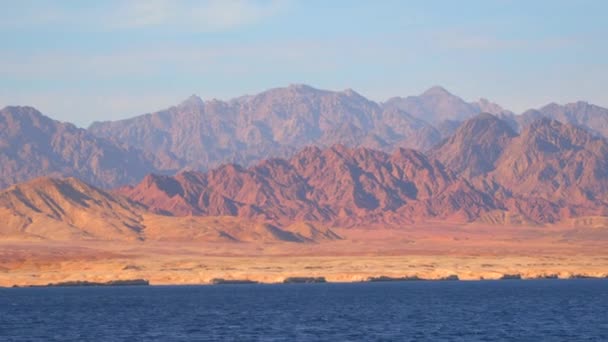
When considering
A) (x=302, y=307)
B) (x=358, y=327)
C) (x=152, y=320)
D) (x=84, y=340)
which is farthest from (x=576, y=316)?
(x=84, y=340)

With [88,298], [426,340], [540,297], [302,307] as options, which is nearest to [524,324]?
[426,340]

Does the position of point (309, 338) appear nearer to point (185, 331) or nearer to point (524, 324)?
point (185, 331)

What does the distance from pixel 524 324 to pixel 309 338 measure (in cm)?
3031

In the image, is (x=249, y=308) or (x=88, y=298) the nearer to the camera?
(x=249, y=308)

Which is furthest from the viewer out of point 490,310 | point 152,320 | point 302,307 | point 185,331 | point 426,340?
point 302,307

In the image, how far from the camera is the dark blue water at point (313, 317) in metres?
112

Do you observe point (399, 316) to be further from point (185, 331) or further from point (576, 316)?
point (185, 331)

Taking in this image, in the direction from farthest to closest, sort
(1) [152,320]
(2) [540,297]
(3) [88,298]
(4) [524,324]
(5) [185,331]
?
(3) [88,298], (2) [540,297], (1) [152,320], (4) [524,324], (5) [185,331]

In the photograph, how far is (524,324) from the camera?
124625 millimetres

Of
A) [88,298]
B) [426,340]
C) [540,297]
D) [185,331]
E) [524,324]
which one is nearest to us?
[426,340]

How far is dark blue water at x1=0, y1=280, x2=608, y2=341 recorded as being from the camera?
112 meters

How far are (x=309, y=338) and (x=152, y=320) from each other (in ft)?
109

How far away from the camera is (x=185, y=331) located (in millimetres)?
116625

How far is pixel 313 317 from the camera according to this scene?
137 meters
